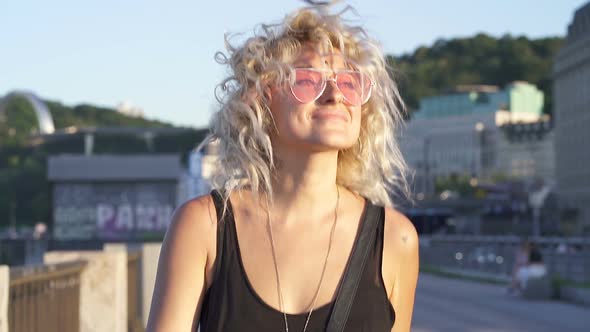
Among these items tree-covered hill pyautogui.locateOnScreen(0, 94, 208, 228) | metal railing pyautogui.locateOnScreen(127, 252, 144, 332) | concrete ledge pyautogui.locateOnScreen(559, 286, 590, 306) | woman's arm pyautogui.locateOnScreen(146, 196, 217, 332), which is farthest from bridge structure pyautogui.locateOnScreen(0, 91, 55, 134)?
woman's arm pyautogui.locateOnScreen(146, 196, 217, 332)

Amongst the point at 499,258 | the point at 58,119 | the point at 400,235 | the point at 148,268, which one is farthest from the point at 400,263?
the point at 58,119

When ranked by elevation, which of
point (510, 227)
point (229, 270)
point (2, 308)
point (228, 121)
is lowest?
point (510, 227)

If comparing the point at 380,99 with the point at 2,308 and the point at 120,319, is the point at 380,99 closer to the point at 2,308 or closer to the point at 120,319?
the point at 2,308

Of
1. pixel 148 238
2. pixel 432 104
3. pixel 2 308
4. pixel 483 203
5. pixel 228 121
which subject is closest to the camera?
pixel 228 121

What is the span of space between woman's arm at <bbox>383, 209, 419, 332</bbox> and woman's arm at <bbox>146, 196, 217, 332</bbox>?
45 centimetres

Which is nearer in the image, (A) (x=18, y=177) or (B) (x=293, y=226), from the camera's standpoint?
(B) (x=293, y=226)

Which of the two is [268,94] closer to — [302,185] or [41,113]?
[302,185]

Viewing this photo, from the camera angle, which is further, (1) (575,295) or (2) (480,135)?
(2) (480,135)

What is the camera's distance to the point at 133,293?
533 inches

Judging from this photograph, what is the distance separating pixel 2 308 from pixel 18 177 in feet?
419

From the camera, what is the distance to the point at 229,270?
3.32 meters

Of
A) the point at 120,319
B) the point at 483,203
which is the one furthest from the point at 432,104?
the point at 120,319

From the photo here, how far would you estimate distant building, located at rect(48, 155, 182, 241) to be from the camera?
46.4 meters

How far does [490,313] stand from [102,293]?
47.6ft
